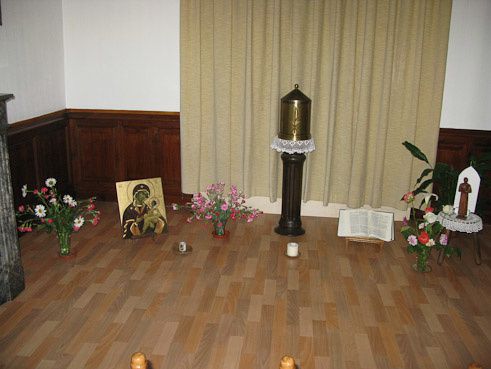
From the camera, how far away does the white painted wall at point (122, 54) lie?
5184mm

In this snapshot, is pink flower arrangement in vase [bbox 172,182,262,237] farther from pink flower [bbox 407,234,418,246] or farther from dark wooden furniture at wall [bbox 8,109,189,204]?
pink flower [bbox 407,234,418,246]

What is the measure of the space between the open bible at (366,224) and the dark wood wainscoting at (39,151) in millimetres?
2765

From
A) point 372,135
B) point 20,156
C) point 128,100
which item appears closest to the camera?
point 20,156

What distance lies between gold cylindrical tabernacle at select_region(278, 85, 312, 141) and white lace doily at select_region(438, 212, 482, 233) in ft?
4.23

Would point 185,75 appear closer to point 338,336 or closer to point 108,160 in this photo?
point 108,160

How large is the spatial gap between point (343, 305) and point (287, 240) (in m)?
1.22

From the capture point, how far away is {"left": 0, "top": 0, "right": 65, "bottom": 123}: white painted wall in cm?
444

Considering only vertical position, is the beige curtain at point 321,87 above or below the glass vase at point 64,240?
above

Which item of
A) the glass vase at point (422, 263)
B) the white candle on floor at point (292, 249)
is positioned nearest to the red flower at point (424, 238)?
the glass vase at point (422, 263)

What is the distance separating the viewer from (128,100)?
213 inches

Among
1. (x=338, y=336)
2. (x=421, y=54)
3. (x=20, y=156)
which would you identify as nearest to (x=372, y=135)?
(x=421, y=54)

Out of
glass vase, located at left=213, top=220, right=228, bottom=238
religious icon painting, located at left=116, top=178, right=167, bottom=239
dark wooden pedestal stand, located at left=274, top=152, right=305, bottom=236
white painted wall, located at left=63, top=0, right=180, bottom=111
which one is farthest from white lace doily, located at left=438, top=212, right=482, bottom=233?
white painted wall, located at left=63, top=0, right=180, bottom=111

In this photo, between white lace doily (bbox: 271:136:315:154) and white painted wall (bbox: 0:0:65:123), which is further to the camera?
white lace doily (bbox: 271:136:315:154)

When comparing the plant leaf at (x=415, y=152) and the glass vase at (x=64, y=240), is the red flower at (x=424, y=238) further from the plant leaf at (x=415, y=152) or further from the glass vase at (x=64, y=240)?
the glass vase at (x=64, y=240)
